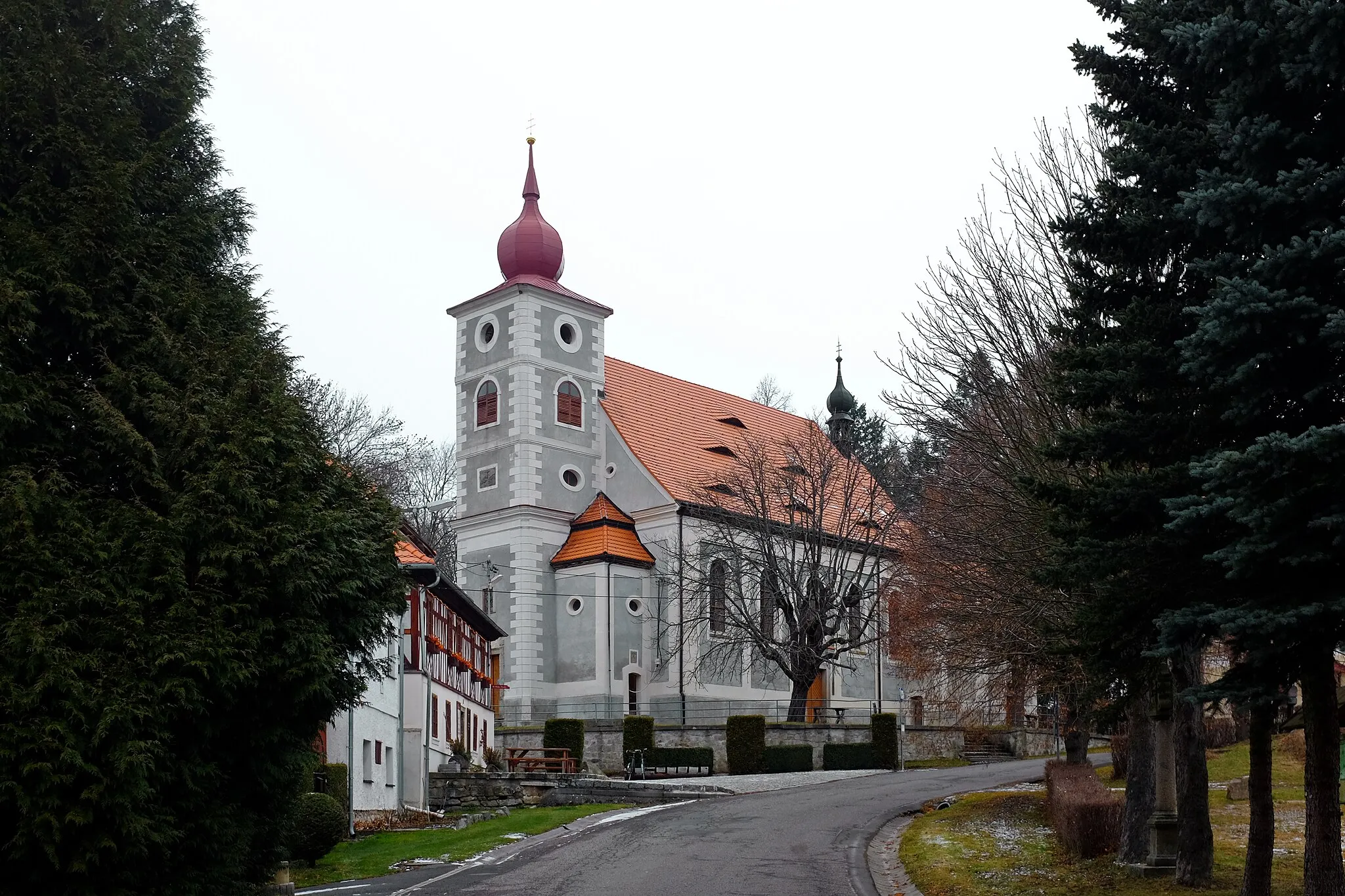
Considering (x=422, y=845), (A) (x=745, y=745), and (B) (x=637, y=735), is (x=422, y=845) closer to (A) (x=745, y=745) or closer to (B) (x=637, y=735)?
(B) (x=637, y=735)

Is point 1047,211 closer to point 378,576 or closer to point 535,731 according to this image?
point 378,576

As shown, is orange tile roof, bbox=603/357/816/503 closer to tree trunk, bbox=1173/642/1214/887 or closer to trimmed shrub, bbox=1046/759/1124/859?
trimmed shrub, bbox=1046/759/1124/859

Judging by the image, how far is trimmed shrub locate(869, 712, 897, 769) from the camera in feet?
132

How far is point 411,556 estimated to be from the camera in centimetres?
2947

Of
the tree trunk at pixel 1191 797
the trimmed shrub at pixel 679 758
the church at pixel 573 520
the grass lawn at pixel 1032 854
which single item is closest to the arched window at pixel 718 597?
the church at pixel 573 520

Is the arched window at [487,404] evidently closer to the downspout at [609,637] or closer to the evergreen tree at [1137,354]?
the downspout at [609,637]

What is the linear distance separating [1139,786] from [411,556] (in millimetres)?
16353

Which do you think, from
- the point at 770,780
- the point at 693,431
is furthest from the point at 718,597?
the point at 770,780

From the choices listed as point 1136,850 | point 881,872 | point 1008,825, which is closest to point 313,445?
point 881,872

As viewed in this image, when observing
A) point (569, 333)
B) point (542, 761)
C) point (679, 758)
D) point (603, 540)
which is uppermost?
point (569, 333)

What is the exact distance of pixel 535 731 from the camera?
1638 inches

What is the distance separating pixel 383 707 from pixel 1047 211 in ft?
54.4

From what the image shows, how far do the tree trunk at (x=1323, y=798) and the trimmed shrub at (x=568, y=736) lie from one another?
2885 centimetres

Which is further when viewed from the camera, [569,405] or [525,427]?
[569,405]
